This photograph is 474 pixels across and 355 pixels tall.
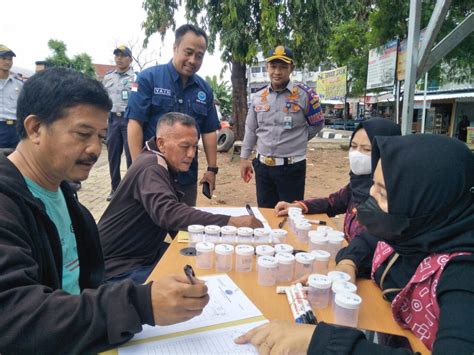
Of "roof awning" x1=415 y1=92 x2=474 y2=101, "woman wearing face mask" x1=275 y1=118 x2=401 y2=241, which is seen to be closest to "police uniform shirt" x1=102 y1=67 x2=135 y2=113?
"woman wearing face mask" x1=275 y1=118 x2=401 y2=241

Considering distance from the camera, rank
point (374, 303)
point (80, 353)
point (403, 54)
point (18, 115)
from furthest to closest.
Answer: point (403, 54)
point (374, 303)
point (18, 115)
point (80, 353)

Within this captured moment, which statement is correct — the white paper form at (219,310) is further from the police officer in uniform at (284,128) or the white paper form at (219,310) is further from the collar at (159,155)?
the police officer in uniform at (284,128)

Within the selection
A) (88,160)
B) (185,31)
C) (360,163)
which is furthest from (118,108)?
(88,160)

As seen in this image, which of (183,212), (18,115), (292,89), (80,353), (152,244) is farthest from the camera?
(292,89)

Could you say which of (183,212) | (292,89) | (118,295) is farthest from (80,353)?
(292,89)

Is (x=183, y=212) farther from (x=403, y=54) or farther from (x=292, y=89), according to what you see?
(x=403, y=54)

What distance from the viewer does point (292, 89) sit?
3.47 meters

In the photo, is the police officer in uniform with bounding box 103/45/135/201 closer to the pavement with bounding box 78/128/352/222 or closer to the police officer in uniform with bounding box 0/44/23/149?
the pavement with bounding box 78/128/352/222

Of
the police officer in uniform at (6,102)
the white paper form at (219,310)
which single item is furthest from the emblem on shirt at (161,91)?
the police officer in uniform at (6,102)

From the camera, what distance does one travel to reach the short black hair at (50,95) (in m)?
1.15

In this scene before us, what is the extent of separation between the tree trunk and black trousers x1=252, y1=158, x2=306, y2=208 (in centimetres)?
595

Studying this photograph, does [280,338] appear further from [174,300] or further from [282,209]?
[282,209]

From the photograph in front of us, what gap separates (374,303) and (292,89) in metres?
2.52

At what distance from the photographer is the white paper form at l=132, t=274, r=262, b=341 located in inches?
42.3
